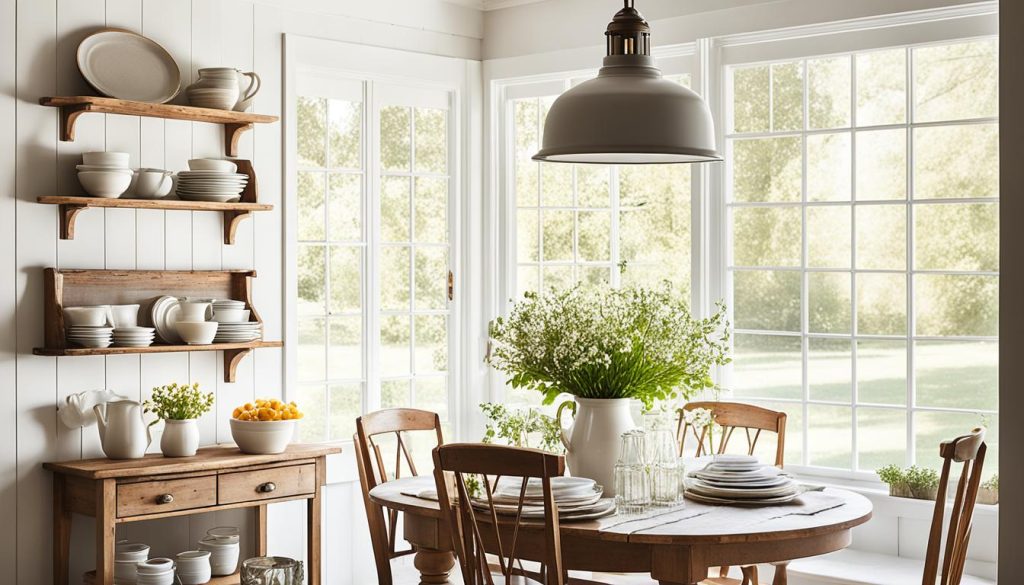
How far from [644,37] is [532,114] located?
259 cm

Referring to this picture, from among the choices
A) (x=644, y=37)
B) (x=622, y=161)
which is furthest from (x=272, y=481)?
(x=644, y=37)

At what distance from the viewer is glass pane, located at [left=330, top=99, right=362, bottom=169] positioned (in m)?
4.88

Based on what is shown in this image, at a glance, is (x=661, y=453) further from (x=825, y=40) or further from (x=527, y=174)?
(x=527, y=174)

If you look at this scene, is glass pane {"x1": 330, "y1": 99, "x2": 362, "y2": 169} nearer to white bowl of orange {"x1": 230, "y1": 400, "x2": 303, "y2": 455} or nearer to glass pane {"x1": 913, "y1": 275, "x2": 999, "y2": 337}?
white bowl of orange {"x1": 230, "y1": 400, "x2": 303, "y2": 455}

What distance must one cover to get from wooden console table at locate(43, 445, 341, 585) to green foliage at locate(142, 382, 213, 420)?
0.16 m

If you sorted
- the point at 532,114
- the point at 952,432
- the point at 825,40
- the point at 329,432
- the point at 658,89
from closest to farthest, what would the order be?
the point at 658,89 → the point at 952,432 → the point at 825,40 → the point at 329,432 → the point at 532,114

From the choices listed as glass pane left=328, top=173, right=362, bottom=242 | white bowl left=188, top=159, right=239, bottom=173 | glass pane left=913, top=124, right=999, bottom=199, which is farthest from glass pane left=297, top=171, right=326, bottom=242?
glass pane left=913, top=124, right=999, bottom=199

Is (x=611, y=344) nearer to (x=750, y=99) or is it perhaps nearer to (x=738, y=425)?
(x=738, y=425)

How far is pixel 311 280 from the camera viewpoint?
15.7ft

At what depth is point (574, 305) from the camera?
10.9 ft

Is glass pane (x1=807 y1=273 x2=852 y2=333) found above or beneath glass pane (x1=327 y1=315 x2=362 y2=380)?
above

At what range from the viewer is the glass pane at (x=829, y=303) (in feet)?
14.1

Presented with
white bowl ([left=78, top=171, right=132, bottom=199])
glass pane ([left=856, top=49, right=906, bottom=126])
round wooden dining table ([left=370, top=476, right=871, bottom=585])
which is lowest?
round wooden dining table ([left=370, top=476, right=871, bottom=585])

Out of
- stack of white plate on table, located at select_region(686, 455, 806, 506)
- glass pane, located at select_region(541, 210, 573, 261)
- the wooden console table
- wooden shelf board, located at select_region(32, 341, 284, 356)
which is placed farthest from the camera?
glass pane, located at select_region(541, 210, 573, 261)
